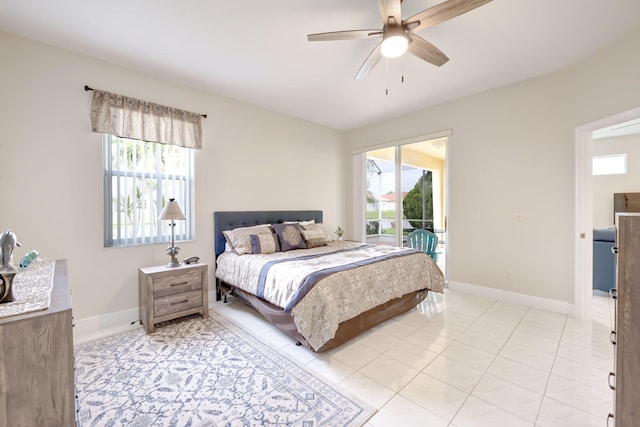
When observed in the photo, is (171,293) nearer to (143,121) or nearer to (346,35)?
(143,121)

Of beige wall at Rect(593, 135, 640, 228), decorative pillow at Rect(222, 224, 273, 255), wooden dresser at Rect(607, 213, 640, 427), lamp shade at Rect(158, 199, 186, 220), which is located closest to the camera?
wooden dresser at Rect(607, 213, 640, 427)

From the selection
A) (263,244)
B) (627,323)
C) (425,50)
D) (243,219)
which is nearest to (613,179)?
(425,50)

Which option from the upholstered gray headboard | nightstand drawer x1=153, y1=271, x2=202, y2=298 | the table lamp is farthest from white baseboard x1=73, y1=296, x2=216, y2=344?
the upholstered gray headboard

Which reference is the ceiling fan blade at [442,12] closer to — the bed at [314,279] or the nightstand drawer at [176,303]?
the bed at [314,279]

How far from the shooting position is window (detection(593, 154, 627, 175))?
5.28 m

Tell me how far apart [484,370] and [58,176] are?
4.04 meters

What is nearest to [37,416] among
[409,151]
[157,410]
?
[157,410]

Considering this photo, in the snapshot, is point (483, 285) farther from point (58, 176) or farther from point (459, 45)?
point (58, 176)

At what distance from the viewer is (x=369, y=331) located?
8.80 ft

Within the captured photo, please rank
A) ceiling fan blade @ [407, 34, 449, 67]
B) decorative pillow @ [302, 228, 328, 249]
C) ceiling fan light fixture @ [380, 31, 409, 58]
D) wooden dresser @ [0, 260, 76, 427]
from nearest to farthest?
wooden dresser @ [0, 260, 76, 427] → ceiling fan light fixture @ [380, 31, 409, 58] → ceiling fan blade @ [407, 34, 449, 67] → decorative pillow @ [302, 228, 328, 249]

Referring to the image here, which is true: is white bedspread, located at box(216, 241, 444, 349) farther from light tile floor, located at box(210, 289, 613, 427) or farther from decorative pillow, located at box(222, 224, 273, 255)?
light tile floor, located at box(210, 289, 613, 427)

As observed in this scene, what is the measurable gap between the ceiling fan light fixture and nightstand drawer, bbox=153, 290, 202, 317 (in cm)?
290

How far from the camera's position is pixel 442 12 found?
1734 millimetres

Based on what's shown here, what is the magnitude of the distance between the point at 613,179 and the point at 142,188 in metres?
8.27
